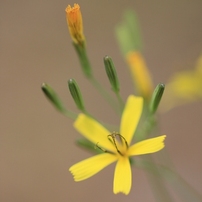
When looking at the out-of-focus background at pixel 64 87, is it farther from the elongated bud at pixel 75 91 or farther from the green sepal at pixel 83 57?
the elongated bud at pixel 75 91

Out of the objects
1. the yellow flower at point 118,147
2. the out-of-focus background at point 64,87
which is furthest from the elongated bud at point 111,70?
the out-of-focus background at point 64,87

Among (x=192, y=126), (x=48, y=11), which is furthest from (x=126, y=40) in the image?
(x=48, y=11)

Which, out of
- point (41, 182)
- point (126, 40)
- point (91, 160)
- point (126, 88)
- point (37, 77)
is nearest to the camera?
point (91, 160)

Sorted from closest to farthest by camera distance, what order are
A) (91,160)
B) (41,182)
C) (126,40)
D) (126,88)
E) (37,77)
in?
(91,160) → (126,40) → (41,182) → (126,88) → (37,77)

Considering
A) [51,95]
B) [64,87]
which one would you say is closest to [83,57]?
[51,95]

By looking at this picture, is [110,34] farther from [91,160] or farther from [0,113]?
[91,160]

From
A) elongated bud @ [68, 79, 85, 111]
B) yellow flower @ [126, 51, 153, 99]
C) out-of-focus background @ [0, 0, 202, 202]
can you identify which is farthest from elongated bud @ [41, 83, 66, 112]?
out-of-focus background @ [0, 0, 202, 202]
